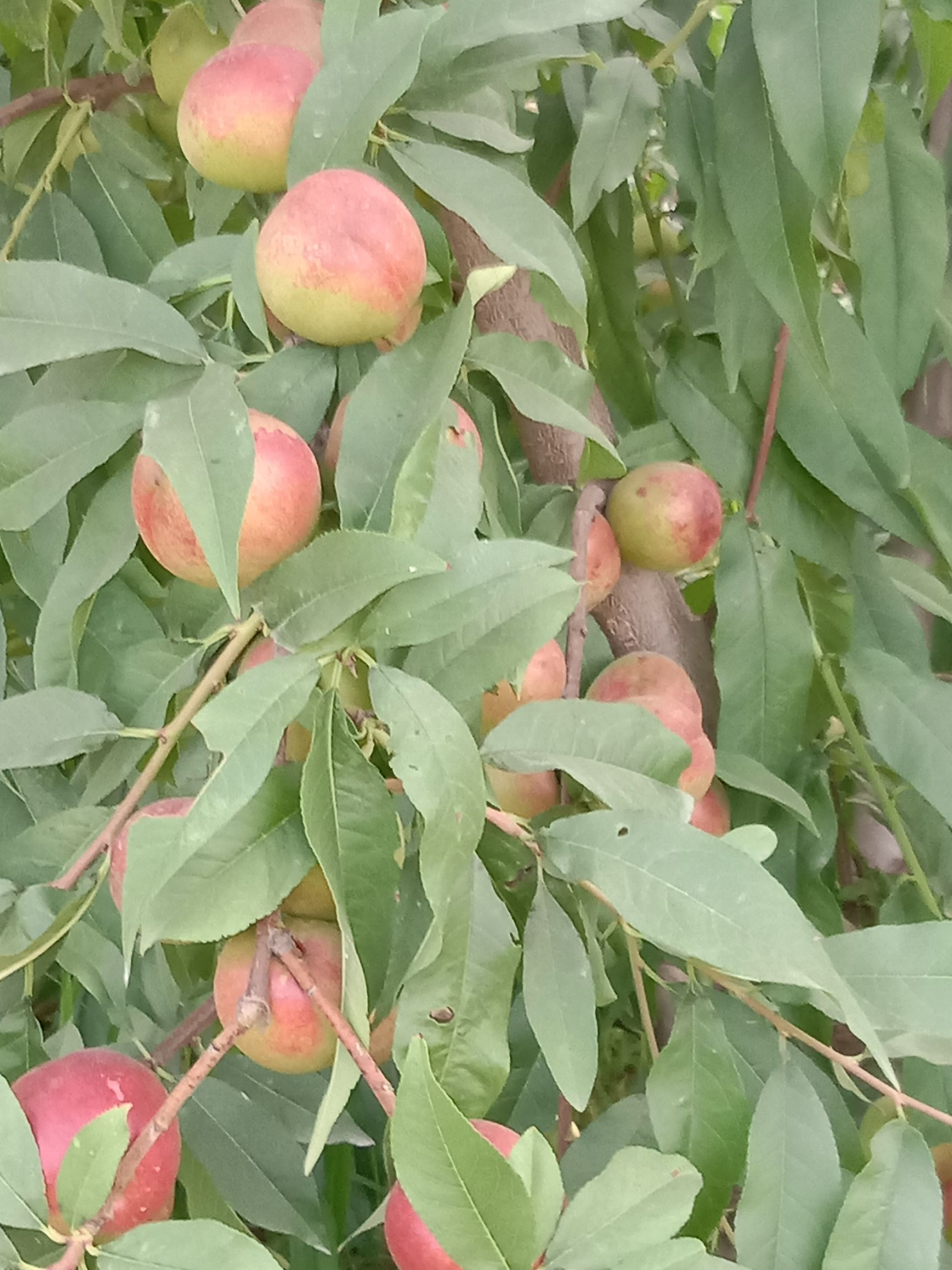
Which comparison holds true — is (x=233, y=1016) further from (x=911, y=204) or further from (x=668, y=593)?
(x=911, y=204)

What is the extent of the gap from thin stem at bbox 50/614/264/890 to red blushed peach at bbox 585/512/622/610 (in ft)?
0.79

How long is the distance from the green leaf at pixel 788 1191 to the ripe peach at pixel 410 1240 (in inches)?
4.7

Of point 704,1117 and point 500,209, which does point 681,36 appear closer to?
point 500,209

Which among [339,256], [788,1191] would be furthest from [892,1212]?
[339,256]

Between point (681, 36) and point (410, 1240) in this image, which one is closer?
point (410, 1240)

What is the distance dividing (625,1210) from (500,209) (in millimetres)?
325

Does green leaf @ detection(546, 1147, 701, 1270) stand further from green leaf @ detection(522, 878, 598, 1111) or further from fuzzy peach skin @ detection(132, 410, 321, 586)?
fuzzy peach skin @ detection(132, 410, 321, 586)

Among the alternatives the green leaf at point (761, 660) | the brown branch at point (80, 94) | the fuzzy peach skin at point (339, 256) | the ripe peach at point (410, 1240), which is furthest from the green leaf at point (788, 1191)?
the brown branch at point (80, 94)

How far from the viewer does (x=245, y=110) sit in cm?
38

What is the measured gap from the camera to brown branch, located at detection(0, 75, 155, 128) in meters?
0.56

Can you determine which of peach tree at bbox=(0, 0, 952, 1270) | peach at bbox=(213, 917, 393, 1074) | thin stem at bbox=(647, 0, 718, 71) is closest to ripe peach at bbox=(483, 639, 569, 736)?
peach tree at bbox=(0, 0, 952, 1270)

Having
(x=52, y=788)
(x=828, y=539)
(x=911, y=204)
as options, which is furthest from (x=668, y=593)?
(x=52, y=788)

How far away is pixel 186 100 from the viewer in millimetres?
394

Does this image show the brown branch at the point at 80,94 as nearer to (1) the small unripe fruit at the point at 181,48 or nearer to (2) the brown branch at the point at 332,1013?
(1) the small unripe fruit at the point at 181,48
